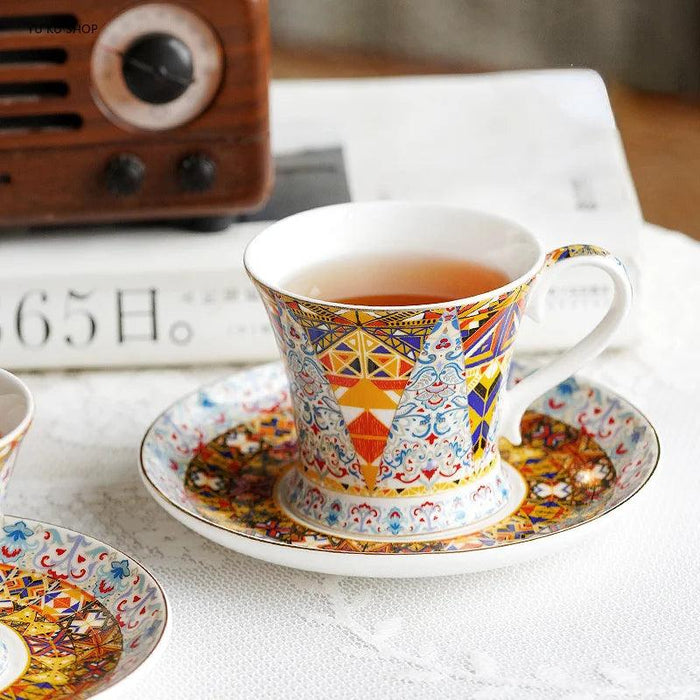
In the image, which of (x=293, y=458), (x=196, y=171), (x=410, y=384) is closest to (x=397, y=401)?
(x=410, y=384)

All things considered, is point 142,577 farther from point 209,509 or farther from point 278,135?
point 278,135

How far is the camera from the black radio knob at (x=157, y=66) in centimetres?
71

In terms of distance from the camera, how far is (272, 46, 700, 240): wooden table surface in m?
1.25

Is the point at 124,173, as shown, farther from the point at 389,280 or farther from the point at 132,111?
the point at 389,280

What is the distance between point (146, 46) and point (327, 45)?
157 centimetres

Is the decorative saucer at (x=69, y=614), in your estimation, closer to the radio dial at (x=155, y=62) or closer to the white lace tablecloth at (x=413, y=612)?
the white lace tablecloth at (x=413, y=612)

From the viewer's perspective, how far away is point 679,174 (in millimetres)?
1343

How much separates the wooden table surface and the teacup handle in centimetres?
66

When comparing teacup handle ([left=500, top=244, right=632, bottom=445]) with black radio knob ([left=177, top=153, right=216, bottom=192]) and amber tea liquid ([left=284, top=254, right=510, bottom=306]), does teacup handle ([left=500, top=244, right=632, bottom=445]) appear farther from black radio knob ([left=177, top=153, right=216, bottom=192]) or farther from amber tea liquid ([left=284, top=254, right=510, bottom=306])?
black radio knob ([left=177, top=153, right=216, bottom=192])

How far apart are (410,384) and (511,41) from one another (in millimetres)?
1684

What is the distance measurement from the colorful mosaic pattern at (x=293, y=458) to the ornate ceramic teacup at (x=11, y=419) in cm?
8

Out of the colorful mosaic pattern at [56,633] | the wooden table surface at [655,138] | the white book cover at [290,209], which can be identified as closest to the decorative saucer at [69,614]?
the colorful mosaic pattern at [56,633]

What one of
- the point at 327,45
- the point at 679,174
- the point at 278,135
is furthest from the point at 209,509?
the point at 327,45

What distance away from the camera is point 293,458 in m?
0.62
